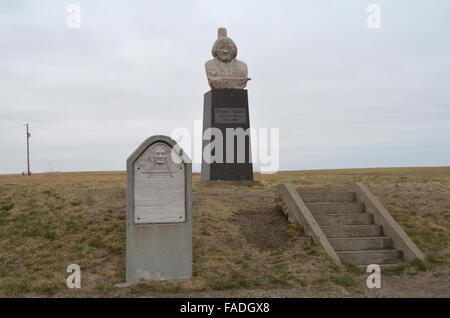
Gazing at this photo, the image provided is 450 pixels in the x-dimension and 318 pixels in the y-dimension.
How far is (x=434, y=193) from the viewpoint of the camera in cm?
1162

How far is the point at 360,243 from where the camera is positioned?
330 inches

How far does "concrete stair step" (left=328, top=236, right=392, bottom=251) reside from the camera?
8.28 metres

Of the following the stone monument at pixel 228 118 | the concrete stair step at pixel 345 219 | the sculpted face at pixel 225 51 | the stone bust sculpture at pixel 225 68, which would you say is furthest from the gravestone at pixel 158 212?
the sculpted face at pixel 225 51

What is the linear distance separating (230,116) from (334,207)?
581 centimetres

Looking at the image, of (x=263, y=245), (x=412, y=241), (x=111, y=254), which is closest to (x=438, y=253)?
(x=412, y=241)

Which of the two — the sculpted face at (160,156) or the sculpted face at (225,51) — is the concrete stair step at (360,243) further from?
the sculpted face at (225,51)

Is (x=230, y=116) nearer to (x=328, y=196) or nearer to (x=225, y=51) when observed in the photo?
(x=225, y=51)

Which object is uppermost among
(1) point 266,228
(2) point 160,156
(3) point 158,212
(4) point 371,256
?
(2) point 160,156

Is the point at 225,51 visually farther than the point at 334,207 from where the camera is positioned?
Yes

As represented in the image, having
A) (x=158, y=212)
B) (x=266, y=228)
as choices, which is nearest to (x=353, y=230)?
(x=266, y=228)

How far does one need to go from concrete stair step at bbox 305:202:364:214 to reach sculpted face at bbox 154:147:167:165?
3733mm

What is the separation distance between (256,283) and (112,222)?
349 centimetres
